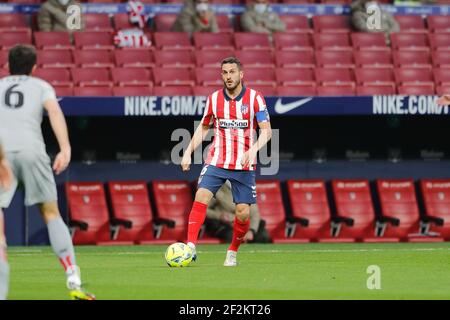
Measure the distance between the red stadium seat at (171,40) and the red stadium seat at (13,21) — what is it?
7.25 ft

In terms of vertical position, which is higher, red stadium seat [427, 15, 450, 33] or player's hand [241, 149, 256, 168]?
red stadium seat [427, 15, 450, 33]

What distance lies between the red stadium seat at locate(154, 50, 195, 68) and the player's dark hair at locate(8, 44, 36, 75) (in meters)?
10.6

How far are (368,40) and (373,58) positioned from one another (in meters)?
0.59

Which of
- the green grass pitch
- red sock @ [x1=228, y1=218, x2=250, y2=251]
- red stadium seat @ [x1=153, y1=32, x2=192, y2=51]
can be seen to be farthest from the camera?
red stadium seat @ [x1=153, y1=32, x2=192, y2=51]

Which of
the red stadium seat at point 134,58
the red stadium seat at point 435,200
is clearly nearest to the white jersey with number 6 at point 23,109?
the red stadium seat at point 134,58

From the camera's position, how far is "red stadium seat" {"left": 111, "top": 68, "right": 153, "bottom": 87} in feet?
63.4

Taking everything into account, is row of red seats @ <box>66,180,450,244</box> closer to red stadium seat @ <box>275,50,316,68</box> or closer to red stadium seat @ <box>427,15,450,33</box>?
red stadium seat @ <box>275,50,316,68</box>

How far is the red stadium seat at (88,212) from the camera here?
19.2 m

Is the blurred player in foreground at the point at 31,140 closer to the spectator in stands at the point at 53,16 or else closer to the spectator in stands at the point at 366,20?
the spectator in stands at the point at 53,16

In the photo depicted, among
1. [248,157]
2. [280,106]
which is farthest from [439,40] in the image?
[248,157]

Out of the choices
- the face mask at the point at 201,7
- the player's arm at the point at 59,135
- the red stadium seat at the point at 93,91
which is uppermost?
the face mask at the point at 201,7

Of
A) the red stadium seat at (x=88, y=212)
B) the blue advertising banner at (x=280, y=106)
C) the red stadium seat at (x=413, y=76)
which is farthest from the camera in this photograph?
the red stadium seat at (x=413, y=76)

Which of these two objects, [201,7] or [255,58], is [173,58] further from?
[255,58]

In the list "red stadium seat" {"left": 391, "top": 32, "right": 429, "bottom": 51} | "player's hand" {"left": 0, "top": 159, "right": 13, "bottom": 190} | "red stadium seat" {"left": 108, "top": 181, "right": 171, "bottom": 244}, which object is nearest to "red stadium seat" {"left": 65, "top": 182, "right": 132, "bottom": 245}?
"red stadium seat" {"left": 108, "top": 181, "right": 171, "bottom": 244}
